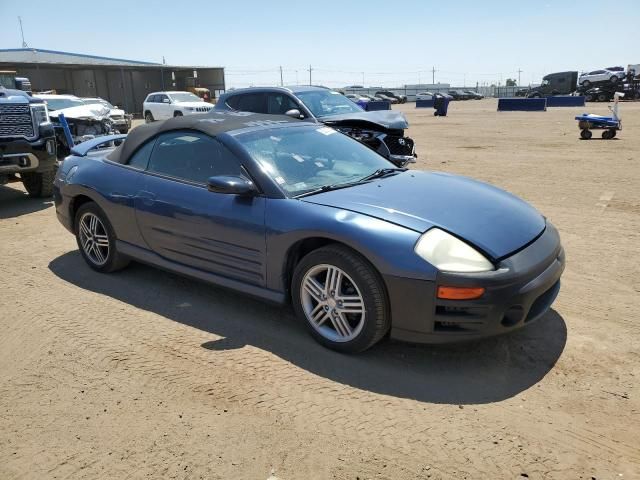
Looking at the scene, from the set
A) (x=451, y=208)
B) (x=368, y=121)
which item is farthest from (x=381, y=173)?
(x=368, y=121)

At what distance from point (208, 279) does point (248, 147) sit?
3.41 ft

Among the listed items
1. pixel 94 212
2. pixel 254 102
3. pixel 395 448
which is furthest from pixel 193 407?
pixel 254 102

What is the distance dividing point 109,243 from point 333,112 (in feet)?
19.6

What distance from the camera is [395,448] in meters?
2.50

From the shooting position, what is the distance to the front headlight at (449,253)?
2.92m

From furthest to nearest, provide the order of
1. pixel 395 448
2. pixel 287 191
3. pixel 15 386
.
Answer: pixel 287 191
pixel 15 386
pixel 395 448

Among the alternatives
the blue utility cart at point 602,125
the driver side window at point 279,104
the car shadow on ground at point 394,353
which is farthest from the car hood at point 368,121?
the blue utility cart at point 602,125

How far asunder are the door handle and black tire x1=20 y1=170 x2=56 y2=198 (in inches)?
204

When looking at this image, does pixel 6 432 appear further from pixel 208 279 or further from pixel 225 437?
Answer: pixel 208 279

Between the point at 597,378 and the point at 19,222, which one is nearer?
the point at 597,378

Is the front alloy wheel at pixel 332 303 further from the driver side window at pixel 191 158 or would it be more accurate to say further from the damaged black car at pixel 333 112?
the damaged black car at pixel 333 112

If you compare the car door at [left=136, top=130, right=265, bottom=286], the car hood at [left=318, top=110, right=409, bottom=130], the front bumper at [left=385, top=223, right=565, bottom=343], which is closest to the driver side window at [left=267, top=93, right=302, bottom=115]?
the car hood at [left=318, top=110, right=409, bottom=130]


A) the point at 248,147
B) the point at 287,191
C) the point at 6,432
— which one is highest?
the point at 248,147

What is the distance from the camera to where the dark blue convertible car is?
2.98 metres
